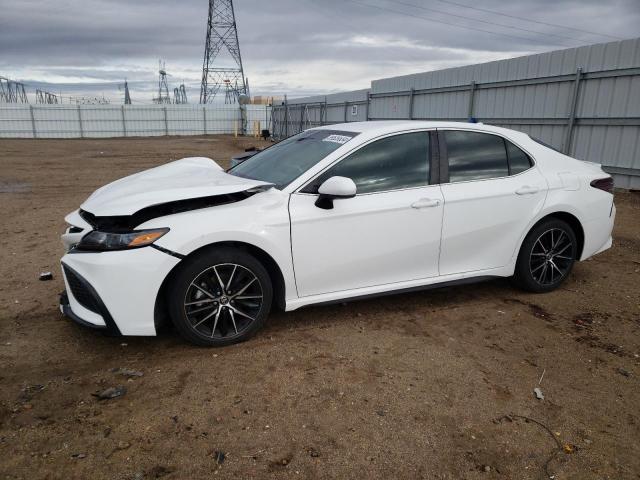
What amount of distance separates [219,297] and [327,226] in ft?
3.07

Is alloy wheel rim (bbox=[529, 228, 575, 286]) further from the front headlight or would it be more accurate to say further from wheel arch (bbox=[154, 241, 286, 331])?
the front headlight

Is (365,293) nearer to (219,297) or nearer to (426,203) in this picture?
(426,203)

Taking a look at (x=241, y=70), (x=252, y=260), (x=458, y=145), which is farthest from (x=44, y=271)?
(x=241, y=70)

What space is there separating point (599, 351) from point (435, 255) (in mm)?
1393

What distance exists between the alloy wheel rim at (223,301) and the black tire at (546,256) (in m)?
2.54

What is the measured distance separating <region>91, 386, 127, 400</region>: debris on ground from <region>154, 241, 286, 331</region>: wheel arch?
18.8 inches

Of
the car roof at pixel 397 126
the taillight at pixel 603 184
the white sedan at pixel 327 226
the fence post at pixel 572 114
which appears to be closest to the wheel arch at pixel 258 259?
the white sedan at pixel 327 226

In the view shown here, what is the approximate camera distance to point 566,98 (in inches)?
442

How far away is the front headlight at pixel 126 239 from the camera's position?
3234 millimetres

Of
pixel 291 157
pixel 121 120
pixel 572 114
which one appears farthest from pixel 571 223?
pixel 121 120

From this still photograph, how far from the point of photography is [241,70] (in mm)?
55750

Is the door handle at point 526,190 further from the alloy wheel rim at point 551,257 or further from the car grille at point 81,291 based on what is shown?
the car grille at point 81,291

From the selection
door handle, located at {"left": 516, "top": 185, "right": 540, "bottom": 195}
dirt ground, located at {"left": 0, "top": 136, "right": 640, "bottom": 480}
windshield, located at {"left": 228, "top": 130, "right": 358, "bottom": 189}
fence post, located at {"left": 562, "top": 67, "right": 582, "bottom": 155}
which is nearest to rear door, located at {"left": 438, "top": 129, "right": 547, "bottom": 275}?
door handle, located at {"left": 516, "top": 185, "right": 540, "bottom": 195}

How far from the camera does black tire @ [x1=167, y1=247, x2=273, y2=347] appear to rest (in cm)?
336
